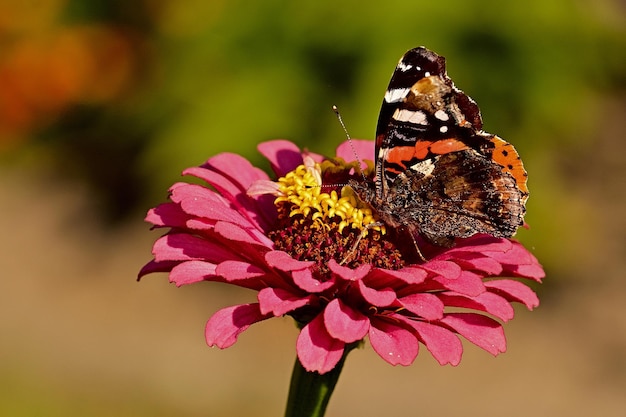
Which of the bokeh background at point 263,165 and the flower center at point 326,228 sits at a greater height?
the bokeh background at point 263,165

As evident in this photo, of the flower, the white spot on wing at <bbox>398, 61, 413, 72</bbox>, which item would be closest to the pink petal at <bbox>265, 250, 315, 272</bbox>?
the flower

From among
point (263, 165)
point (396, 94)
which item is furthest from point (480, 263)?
point (263, 165)

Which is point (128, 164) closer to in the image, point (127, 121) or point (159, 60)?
point (127, 121)

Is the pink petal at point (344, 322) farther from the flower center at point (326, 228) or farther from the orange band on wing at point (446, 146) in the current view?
the orange band on wing at point (446, 146)

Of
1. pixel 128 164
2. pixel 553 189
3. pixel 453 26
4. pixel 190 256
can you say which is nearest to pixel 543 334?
pixel 553 189

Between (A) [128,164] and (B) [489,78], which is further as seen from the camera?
(A) [128,164]

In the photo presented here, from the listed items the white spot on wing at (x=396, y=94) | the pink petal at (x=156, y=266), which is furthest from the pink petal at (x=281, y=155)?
the pink petal at (x=156, y=266)

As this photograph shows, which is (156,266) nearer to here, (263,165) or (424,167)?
(424,167)

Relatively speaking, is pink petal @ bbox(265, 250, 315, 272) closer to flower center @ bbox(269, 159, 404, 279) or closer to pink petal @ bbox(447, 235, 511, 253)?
flower center @ bbox(269, 159, 404, 279)
